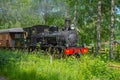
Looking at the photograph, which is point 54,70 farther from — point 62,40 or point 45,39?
point 45,39

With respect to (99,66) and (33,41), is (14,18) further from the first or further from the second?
(99,66)

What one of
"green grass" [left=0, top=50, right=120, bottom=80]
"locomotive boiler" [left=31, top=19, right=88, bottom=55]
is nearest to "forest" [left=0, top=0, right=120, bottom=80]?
"green grass" [left=0, top=50, right=120, bottom=80]

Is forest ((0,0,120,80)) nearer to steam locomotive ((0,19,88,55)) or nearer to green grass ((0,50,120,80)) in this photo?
green grass ((0,50,120,80))

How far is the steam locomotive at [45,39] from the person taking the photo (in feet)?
67.7

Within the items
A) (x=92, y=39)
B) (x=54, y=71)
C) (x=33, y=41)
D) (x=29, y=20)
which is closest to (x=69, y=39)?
(x=33, y=41)

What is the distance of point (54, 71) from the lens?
34.6 ft

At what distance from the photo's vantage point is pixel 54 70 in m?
10.7

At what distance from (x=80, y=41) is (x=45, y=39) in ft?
21.2

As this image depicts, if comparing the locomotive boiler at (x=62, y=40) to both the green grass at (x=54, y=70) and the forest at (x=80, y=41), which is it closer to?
the forest at (x=80, y=41)

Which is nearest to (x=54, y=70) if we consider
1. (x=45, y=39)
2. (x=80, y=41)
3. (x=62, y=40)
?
(x=62, y=40)

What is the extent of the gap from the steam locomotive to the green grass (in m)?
6.87

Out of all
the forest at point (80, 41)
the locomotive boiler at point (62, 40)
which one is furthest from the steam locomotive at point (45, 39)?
the forest at point (80, 41)

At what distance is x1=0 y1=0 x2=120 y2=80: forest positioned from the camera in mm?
10240

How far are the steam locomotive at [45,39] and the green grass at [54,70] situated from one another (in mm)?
6873
